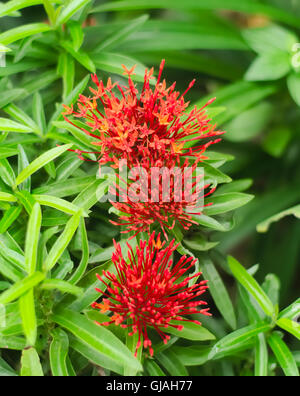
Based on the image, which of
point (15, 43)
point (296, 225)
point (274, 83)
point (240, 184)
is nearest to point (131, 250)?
point (240, 184)

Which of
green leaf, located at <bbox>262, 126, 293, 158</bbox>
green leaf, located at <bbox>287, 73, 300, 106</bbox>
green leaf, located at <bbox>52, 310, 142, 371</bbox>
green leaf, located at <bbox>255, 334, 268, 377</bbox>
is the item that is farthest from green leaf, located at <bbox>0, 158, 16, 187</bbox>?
green leaf, located at <bbox>262, 126, 293, 158</bbox>

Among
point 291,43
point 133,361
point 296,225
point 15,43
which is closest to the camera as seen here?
point 133,361

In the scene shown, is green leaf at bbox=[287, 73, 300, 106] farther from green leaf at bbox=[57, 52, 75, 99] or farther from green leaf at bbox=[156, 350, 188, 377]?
green leaf at bbox=[156, 350, 188, 377]

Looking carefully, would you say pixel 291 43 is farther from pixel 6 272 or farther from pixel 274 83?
pixel 6 272

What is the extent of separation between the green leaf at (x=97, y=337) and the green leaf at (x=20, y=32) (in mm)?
442

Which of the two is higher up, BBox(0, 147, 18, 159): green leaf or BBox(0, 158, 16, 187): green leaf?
BBox(0, 147, 18, 159): green leaf

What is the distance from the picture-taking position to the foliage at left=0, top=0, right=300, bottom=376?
2.14 feet

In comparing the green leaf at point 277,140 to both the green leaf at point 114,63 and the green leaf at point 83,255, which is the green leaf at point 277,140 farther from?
the green leaf at point 83,255

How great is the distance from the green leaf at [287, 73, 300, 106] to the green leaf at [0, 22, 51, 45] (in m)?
0.48

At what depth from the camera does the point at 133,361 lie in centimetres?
60

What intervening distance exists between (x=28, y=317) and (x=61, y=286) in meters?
0.06

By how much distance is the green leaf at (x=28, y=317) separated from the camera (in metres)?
0.56

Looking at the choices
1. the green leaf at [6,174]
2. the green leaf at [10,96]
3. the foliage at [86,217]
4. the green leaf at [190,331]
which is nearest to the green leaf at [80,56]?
the foliage at [86,217]
